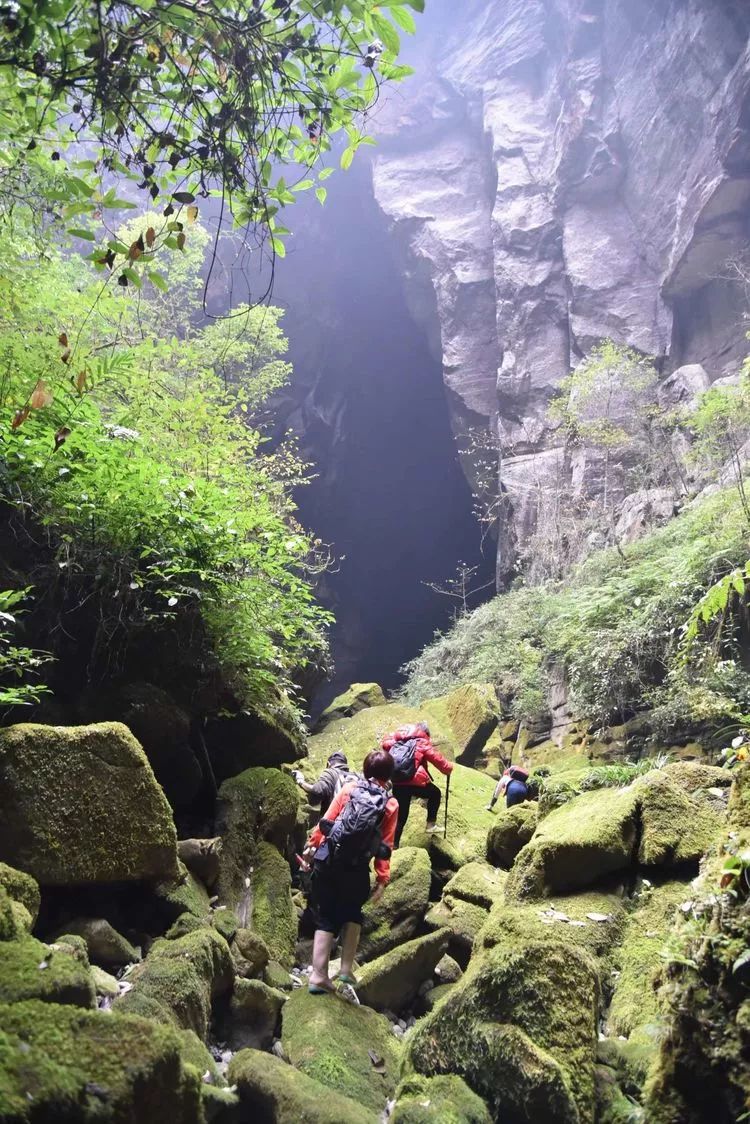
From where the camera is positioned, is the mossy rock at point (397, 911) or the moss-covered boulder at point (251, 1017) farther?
the mossy rock at point (397, 911)

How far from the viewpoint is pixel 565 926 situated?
4004 mm

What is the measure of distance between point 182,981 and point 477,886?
3.13m

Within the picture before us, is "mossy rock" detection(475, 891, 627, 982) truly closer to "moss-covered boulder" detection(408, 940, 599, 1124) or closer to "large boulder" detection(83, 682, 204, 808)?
→ "moss-covered boulder" detection(408, 940, 599, 1124)

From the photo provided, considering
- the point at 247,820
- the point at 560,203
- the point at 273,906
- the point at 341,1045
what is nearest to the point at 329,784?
the point at 247,820

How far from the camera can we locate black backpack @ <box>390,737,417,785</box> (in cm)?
673

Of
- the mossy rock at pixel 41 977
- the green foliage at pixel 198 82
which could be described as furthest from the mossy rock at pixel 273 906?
the green foliage at pixel 198 82

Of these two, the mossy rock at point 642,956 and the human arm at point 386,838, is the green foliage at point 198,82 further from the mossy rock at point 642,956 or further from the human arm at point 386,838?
the mossy rock at point 642,956

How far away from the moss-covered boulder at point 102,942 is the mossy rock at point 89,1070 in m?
1.61

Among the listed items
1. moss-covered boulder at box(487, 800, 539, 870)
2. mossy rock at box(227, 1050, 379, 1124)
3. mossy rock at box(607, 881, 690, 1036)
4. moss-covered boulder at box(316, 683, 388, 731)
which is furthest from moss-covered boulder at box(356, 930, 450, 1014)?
moss-covered boulder at box(316, 683, 388, 731)

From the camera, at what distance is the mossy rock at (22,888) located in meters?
2.91

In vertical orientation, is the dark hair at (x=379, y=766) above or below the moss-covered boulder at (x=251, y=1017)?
above

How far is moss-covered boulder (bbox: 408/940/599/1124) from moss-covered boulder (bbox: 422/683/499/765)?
28.7 feet

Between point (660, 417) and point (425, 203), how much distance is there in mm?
19816

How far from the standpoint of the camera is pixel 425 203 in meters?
30.4
